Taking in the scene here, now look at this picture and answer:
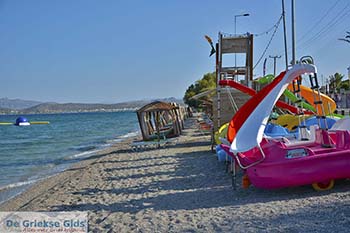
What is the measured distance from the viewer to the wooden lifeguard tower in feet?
61.1

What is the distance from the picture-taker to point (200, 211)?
26.0 ft

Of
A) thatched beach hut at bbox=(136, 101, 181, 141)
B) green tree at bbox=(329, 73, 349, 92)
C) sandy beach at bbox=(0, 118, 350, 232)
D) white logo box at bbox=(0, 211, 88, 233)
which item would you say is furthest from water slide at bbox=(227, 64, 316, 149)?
green tree at bbox=(329, 73, 349, 92)

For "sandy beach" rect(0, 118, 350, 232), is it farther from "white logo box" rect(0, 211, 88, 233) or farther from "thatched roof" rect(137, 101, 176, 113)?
"thatched roof" rect(137, 101, 176, 113)

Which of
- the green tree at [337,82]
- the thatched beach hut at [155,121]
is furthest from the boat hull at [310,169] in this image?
the green tree at [337,82]

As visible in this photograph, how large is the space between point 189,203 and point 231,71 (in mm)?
12998

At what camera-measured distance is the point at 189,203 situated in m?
8.77

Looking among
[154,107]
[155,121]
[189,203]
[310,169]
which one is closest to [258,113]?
[310,169]

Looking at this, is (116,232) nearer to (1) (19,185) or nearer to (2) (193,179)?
(2) (193,179)

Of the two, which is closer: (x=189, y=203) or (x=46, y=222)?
(x=46, y=222)

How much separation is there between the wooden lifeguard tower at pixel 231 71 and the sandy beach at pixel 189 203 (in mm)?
4658

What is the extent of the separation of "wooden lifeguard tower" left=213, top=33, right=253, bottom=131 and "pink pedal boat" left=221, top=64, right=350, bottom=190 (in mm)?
8897

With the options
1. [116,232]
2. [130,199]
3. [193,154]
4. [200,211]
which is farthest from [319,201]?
[193,154]

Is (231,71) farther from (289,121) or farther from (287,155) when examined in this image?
(287,155)

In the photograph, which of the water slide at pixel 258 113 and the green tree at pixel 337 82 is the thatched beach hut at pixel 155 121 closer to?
the water slide at pixel 258 113
